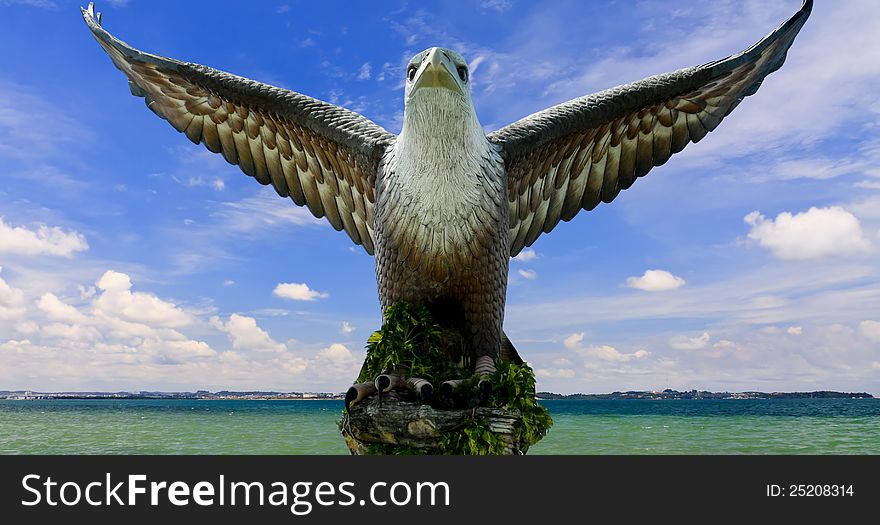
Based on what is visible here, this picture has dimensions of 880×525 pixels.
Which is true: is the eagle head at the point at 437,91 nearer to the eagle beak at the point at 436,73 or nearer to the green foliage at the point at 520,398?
the eagle beak at the point at 436,73

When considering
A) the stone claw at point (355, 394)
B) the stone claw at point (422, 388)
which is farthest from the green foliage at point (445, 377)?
the stone claw at point (355, 394)

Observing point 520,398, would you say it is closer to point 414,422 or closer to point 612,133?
point 414,422

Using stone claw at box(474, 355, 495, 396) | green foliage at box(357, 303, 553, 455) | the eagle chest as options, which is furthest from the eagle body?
green foliage at box(357, 303, 553, 455)

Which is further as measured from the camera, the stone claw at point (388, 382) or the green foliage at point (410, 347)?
the green foliage at point (410, 347)

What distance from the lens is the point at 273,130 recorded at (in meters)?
7.02

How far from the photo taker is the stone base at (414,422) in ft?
16.0

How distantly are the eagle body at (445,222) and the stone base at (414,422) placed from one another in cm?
86

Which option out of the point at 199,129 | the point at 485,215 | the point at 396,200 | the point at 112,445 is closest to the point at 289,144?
the point at 199,129

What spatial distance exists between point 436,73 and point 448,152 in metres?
0.62

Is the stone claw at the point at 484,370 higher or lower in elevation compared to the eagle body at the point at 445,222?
lower

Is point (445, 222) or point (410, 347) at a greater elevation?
point (445, 222)

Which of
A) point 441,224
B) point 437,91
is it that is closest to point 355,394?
→ point 441,224

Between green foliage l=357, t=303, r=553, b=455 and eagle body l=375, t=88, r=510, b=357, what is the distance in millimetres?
229

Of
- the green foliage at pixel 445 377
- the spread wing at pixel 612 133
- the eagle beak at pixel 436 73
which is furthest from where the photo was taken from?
the spread wing at pixel 612 133
